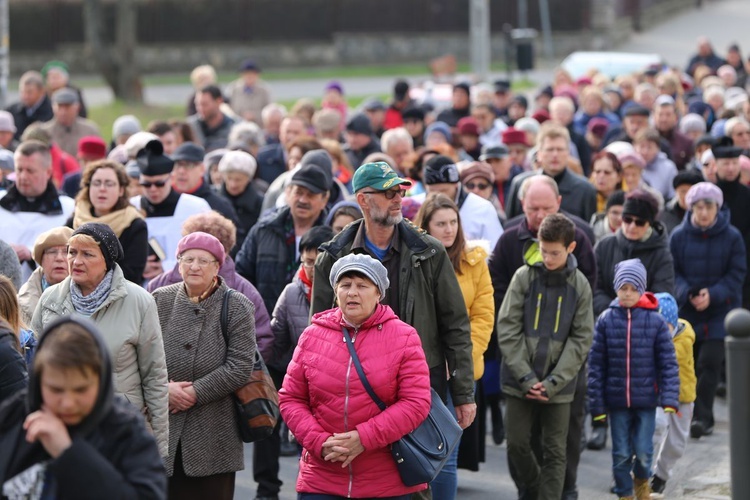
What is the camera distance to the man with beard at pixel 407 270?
7207mm

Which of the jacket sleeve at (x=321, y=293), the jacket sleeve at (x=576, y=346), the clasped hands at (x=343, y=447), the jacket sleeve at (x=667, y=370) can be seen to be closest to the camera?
the clasped hands at (x=343, y=447)

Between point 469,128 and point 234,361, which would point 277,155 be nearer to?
point 469,128

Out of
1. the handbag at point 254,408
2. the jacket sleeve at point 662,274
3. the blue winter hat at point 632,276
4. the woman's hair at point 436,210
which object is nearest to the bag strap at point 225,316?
the handbag at point 254,408

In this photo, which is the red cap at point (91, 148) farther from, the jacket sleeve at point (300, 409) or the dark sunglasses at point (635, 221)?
the jacket sleeve at point (300, 409)

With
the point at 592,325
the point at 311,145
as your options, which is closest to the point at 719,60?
the point at 311,145

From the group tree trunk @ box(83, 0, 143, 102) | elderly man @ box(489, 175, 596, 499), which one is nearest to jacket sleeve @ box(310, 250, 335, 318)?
elderly man @ box(489, 175, 596, 499)

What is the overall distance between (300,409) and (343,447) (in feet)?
0.99

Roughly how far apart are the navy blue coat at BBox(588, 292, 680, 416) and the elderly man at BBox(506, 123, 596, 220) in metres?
2.51

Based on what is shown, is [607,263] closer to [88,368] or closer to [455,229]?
[455,229]

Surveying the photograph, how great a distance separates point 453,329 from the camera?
736cm

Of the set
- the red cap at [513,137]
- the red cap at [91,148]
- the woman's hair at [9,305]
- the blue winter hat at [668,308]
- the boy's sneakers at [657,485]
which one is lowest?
the boy's sneakers at [657,485]

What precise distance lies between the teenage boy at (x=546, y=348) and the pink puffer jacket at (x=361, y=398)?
2.24 metres

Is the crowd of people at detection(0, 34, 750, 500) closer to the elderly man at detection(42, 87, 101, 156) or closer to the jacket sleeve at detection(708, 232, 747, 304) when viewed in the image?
the jacket sleeve at detection(708, 232, 747, 304)

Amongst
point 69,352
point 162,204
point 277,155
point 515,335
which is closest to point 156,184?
point 162,204
